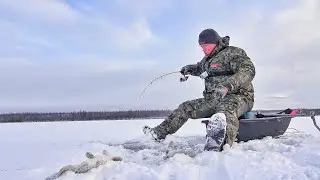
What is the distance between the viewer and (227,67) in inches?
214

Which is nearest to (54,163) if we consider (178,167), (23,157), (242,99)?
(23,157)

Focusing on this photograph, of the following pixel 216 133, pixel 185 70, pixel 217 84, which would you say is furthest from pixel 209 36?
pixel 216 133

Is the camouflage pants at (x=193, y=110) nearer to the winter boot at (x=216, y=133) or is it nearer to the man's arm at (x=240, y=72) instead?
the man's arm at (x=240, y=72)

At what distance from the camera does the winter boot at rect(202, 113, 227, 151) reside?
4.29m

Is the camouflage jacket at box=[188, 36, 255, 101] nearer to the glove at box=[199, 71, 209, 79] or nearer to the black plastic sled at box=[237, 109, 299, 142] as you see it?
the glove at box=[199, 71, 209, 79]

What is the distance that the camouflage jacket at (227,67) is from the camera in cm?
502

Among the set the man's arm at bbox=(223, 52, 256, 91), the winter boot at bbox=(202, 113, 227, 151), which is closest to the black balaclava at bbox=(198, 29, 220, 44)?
the man's arm at bbox=(223, 52, 256, 91)

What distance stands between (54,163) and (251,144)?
222 cm

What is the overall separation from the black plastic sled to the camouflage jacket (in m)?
0.33

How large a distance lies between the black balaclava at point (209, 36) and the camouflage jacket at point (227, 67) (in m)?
0.07

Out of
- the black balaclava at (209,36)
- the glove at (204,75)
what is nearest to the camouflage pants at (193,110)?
the glove at (204,75)

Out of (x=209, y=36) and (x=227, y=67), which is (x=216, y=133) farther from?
(x=209, y=36)

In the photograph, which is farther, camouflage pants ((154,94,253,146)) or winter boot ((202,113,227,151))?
camouflage pants ((154,94,253,146))

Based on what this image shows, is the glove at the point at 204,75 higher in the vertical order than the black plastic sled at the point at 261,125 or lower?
higher
